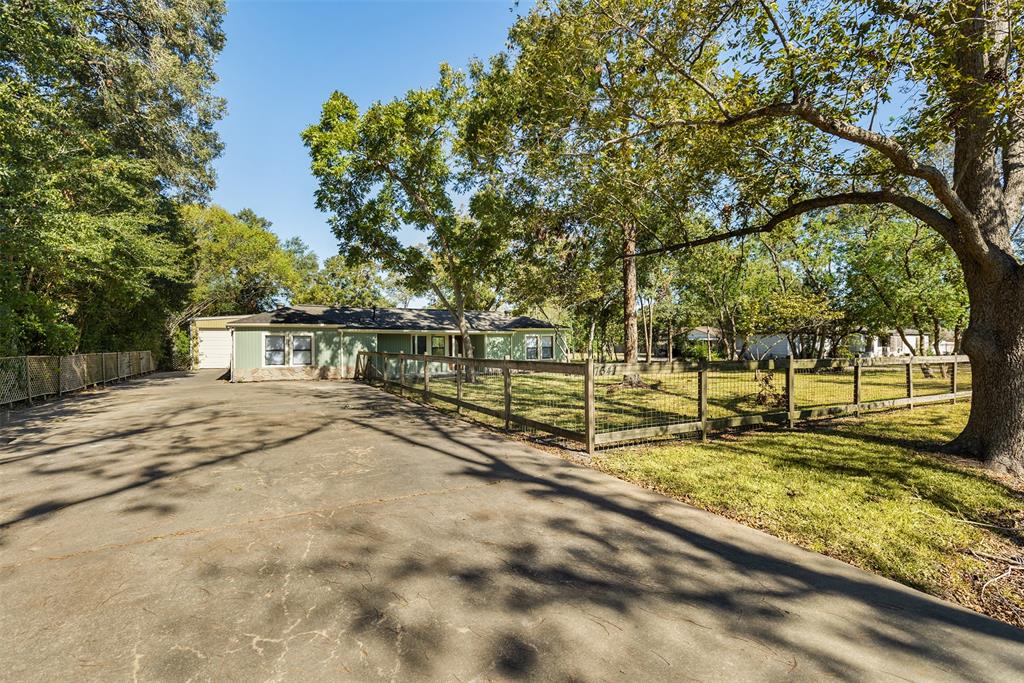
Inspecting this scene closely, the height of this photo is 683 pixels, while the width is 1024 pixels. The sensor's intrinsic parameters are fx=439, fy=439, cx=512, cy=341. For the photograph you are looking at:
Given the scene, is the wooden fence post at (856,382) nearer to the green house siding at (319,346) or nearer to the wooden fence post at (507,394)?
the wooden fence post at (507,394)

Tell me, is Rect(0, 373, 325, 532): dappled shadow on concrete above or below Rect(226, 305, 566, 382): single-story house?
below

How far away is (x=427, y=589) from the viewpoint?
2.79 metres

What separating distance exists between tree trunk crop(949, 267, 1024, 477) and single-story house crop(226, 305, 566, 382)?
19.3 m

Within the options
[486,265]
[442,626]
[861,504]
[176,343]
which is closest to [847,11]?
[861,504]

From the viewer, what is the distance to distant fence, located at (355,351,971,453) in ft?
22.0

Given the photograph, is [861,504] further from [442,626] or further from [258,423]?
[258,423]

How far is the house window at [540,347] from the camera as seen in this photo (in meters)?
26.2

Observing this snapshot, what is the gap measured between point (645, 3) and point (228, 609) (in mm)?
7811

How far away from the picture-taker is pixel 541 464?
18.7ft

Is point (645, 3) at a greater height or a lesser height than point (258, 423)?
greater

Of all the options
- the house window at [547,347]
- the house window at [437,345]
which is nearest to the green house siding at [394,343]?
A: the house window at [437,345]

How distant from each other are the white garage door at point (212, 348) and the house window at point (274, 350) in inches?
604

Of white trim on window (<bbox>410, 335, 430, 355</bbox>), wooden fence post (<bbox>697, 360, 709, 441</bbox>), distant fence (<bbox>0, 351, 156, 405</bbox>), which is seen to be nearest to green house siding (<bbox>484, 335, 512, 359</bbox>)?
A: white trim on window (<bbox>410, 335, 430, 355</bbox>)

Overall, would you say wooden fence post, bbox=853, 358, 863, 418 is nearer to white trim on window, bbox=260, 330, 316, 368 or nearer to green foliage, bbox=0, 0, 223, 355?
green foliage, bbox=0, 0, 223, 355
